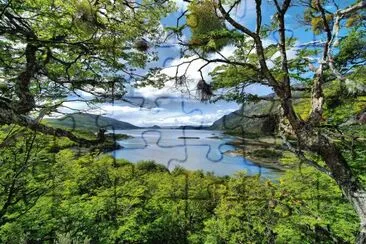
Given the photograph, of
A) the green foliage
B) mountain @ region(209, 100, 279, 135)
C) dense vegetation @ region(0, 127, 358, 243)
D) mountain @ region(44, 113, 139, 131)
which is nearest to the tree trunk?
mountain @ region(209, 100, 279, 135)

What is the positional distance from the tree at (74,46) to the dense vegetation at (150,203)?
1481mm

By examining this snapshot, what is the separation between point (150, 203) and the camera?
1578 cm

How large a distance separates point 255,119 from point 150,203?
31.1ft

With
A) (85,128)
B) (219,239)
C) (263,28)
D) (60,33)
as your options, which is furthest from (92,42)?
(219,239)

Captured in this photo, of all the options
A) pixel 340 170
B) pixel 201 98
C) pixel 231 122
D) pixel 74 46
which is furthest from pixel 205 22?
pixel 231 122

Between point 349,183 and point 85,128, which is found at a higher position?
point 85,128

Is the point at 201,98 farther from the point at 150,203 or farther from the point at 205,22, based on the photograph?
the point at 150,203

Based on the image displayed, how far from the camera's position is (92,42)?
5.46m

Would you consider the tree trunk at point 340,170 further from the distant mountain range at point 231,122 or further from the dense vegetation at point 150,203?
the dense vegetation at point 150,203

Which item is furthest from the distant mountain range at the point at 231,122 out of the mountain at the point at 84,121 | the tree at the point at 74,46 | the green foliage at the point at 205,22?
the green foliage at the point at 205,22

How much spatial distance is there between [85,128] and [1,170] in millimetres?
3544

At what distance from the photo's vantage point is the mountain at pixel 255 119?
6.95 meters

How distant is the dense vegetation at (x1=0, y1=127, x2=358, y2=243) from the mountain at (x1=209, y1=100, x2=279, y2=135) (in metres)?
2.77

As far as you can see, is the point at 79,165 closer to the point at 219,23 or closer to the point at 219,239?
the point at 219,239
